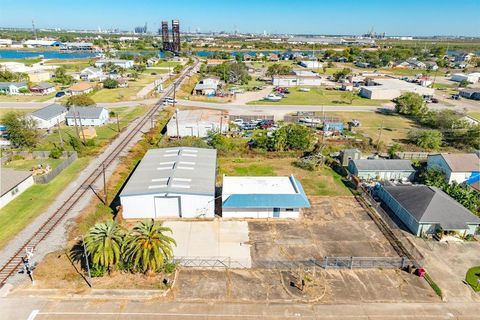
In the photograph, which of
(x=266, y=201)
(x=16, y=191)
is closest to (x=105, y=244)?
(x=266, y=201)

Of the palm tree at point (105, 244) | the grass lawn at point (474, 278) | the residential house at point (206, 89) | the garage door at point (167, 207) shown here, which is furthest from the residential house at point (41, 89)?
the grass lawn at point (474, 278)

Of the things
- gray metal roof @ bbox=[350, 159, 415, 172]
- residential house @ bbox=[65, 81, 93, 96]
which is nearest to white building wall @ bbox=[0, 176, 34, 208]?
gray metal roof @ bbox=[350, 159, 415, 172]

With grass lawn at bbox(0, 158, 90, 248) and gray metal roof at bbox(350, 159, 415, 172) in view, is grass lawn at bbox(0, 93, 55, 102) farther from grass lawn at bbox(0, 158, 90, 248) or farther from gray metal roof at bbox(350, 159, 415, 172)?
gray metal roof at bbox(350, 159, 415, 172)

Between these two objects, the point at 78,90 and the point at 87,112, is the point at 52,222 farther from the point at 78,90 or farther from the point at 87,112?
the point at 78,90

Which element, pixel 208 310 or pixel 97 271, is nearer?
pixel 208 310

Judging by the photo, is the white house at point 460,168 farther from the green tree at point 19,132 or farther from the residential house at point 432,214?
the green tree at point 19,132

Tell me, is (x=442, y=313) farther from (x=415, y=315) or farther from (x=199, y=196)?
(x=199, y=196)
